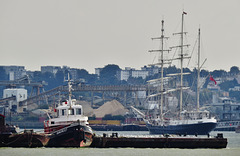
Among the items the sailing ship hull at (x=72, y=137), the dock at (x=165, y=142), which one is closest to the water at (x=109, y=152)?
the dock at (x=165, y=142)

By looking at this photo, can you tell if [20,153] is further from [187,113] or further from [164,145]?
[187,113]

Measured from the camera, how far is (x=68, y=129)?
92938 millimetres

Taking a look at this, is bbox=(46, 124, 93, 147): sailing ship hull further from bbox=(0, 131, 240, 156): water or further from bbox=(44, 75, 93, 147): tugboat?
bbox=(0, 131, 240, 156): water

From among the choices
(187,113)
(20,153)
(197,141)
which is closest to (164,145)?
(197,141)

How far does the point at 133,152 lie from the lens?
8981cm

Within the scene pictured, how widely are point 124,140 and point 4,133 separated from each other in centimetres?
1449

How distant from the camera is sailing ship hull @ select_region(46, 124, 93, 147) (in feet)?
304

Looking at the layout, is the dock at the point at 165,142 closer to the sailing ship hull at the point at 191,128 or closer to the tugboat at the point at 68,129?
the tugboat at the point at 68,129

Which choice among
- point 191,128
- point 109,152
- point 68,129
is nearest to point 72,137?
point 68,129

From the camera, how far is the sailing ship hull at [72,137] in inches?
3644

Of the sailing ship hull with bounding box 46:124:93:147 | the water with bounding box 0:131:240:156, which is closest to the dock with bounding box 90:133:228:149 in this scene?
the water with bounding box 0:131:240:156

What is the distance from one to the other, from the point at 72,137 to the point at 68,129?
1.07 metres

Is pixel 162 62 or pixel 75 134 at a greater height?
pixel 162 62

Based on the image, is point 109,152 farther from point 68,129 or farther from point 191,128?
point 191,128
